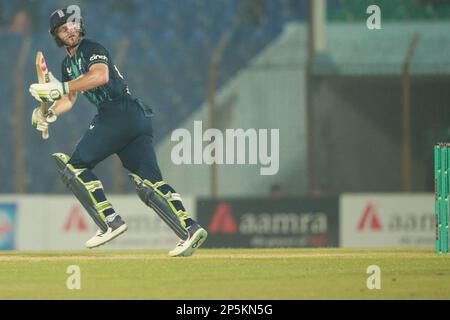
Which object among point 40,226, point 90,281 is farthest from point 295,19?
point 90,281

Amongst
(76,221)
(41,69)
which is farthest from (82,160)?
(76,221)

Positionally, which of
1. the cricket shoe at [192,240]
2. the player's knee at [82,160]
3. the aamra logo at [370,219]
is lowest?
the aamra logo at [370,219]

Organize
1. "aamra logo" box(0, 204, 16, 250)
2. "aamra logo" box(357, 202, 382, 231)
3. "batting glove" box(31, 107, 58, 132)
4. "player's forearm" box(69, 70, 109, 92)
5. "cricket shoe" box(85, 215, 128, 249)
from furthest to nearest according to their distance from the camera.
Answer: "aamra logo" box(357, 202, 382, 231)
"aamra logo" box(0, 204, 16, 250)
"batting glove" box(31, 107, 58, 132)
"cricket shoe" box(85, 215, 128, 249)
"player's forearm" box(69, 70, 109, 92)

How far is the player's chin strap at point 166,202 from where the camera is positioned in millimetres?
9455

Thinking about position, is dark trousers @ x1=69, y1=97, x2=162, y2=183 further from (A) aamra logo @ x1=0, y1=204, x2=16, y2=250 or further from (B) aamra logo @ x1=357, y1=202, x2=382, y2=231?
→ (B) aamra logo @ x1=357, y1=202, x2=382, y2=231

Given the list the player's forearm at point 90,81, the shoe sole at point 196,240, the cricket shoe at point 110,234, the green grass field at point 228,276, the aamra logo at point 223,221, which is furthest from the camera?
the aamra logo at point 223,221

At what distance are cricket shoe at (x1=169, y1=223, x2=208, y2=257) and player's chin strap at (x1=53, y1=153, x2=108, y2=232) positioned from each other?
66 centimetres

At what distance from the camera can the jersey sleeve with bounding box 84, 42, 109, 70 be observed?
9156 mm

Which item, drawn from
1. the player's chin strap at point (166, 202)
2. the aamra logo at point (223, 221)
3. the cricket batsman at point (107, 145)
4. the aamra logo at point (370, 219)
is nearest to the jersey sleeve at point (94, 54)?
the cricket batsman at point (107, 145)

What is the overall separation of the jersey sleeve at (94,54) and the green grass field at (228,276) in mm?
1626

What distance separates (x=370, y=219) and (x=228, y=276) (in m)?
7.43

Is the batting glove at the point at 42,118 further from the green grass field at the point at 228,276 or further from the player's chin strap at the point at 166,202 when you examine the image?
the green grass field at the point at 228,276

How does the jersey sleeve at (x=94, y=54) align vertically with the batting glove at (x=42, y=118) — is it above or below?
above

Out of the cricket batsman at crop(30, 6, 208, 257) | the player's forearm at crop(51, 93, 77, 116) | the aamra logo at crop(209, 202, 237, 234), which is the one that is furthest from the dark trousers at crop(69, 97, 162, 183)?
the aamra logo at crop(209, 202, 237, 234)
